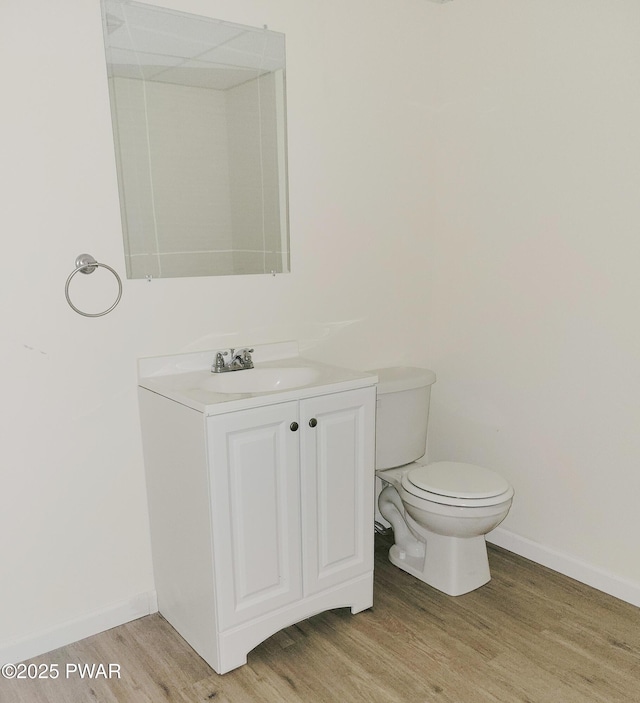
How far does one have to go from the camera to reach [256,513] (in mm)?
1935

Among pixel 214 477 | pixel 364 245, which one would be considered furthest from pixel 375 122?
pixel 214 477

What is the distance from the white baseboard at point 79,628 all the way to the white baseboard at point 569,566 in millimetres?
1489

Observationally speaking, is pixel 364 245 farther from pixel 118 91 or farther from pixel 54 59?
pixel 54 59

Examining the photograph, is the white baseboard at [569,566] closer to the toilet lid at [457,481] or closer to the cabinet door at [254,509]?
the toilet lid at [457,481]

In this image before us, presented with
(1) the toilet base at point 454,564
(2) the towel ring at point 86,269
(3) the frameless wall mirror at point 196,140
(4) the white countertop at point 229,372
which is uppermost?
(3) the frameless wall mirror at point 196,140

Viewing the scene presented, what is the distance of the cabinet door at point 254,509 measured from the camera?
1.85 m

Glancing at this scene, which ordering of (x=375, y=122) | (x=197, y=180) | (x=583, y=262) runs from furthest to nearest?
(x=375, y=122) → (x=583, y=262) → (x=197, y=180)

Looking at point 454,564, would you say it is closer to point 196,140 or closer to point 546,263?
point 546,263

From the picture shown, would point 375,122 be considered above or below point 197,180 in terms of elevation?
above

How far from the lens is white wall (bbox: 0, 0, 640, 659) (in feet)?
6.39

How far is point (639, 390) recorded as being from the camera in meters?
2.22

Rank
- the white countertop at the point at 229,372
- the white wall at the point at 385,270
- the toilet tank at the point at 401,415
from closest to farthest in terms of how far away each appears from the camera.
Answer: the white countertop at the point at 229,372
the white wall at the point at 385,270
the toilet tank at the point at 401,415

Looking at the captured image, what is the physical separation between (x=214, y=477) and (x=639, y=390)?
1.50 metres

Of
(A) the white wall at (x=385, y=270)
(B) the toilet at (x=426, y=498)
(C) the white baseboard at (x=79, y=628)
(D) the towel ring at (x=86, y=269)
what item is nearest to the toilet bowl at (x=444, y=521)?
(B) the toilet at (x=426, y=498)
